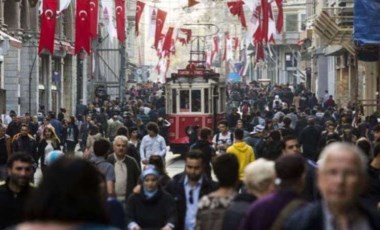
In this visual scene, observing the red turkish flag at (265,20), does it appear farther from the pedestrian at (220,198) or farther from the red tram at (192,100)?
the pedestrian at (220,198)

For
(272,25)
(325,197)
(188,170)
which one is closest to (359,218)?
(325,197)

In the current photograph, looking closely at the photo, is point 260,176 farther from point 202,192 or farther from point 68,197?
point 68,197

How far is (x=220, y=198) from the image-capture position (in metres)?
9.25

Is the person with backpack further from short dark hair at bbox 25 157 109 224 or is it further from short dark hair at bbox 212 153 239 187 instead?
short dark hair at bbox 25 157 109 224

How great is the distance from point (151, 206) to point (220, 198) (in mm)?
1977

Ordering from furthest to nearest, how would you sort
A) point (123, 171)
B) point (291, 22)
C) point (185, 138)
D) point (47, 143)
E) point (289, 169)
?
1. point (291, 22)
2. point (185, 138)
3. point (47, 143)
4. point (123, 171)
5. point (289, 169)

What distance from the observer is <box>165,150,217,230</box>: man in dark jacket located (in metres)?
11.1

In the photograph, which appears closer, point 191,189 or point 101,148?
point 191,189

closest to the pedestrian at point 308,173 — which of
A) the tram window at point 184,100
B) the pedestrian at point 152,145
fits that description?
the pedestrian at point 152,145

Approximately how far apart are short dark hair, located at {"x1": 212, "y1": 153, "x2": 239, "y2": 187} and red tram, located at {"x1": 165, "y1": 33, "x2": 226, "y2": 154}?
27.4 metres

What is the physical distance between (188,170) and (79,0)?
91.2 ft

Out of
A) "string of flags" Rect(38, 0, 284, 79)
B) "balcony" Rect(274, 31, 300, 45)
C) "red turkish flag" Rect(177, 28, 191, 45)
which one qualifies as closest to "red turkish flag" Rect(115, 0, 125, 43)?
"string of flags" Rect(38, 0, 284, 79)

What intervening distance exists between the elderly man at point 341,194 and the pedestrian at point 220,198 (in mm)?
2866

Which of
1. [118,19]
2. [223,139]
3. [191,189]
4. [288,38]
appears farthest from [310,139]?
[288,38]
